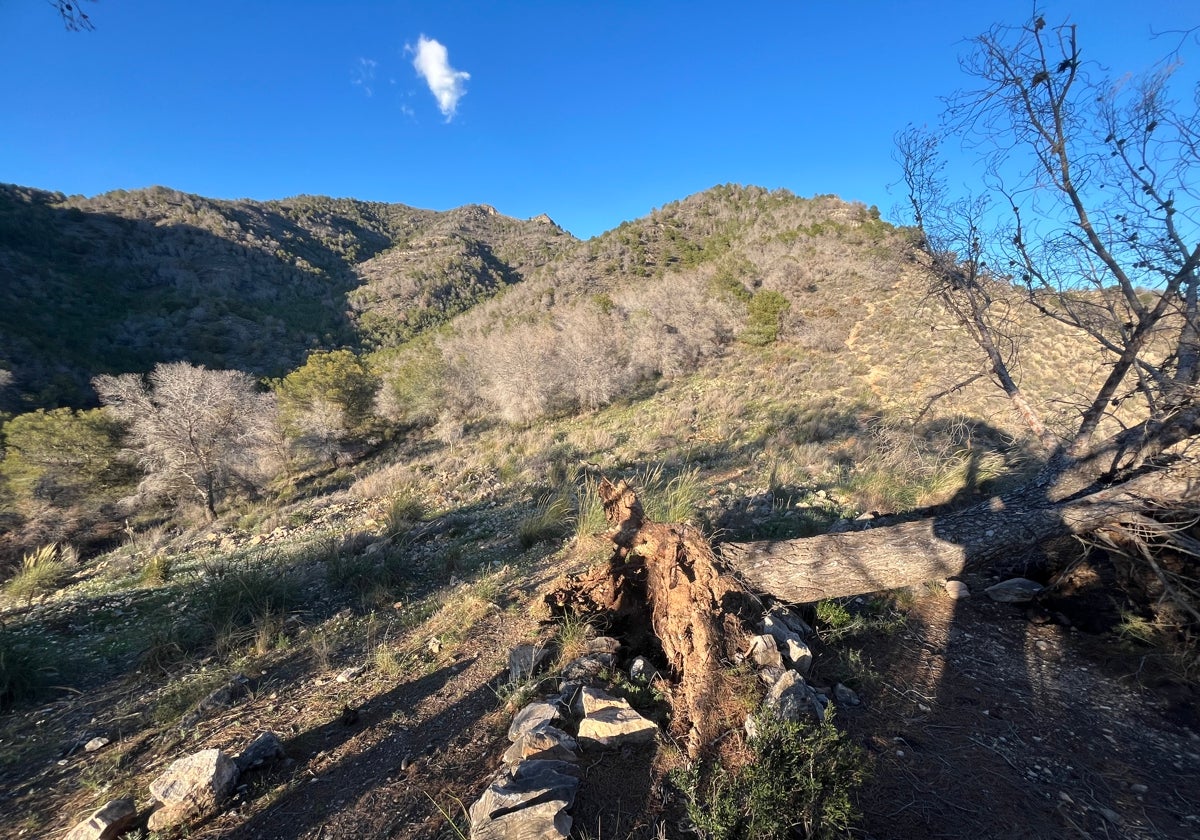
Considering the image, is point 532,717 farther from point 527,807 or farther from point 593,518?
point 593,518

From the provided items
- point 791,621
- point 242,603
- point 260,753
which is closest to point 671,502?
point 791,621

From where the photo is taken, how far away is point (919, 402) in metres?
11.9

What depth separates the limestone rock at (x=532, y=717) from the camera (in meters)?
2.32

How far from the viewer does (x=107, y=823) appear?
199cm

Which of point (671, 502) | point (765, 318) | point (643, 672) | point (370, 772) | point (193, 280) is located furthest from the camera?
point (193, 280)

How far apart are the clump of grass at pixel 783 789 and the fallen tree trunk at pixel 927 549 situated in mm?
1405

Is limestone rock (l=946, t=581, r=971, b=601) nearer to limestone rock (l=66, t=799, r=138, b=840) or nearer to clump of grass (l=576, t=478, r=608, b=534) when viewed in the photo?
clump of grass (l=576, t=478, r=608, b=534)

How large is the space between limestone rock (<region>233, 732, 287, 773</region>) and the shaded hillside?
2746 centimetres

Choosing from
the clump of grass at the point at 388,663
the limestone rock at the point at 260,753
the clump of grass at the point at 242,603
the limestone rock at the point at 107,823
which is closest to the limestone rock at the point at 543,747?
the limestone rock at the point at 260,753

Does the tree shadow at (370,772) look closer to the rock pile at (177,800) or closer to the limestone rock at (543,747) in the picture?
the rock pile at (177,800)

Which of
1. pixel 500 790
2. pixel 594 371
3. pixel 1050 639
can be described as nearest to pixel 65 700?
pixel 500 790

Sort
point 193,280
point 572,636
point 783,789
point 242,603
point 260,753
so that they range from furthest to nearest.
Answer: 1. point 193,280
2. point 242,603
3. point 572,636
4. point 260,753
5. point 783,789

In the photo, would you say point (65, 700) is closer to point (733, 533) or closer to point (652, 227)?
point (733, 533)

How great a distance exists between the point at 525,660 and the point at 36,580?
35.4ft
